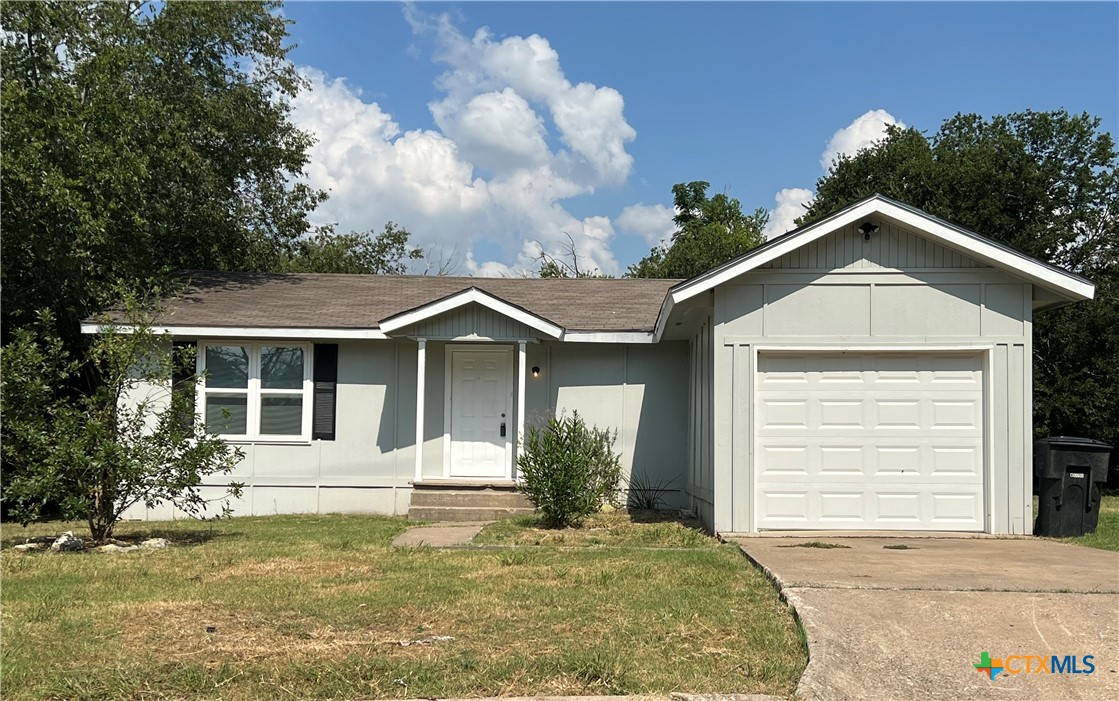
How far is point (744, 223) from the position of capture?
40156 mm

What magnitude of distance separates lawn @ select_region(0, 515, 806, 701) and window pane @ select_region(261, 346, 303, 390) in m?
4.85

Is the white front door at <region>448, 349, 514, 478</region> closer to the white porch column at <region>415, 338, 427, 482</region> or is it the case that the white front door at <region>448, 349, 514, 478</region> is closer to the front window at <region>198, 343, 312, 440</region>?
the white porch column at <region>415, 338, 427, 482</region>

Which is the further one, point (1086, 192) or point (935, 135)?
point (935, 135)

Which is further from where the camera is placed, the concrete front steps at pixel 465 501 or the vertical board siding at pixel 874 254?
the concrete front steps at pixel 465 501

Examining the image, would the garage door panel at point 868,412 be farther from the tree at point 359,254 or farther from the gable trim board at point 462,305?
the tree at point 359,254

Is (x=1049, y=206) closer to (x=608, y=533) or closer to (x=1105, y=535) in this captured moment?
(x=1105, y=535)

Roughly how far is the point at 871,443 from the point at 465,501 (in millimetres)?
5449

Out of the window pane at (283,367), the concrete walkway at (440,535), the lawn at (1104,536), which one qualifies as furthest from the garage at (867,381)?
the window pane at (283,367)

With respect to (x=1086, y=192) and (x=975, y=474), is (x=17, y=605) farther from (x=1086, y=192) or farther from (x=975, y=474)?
(x=1086, y=192)

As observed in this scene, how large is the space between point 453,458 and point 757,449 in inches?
199

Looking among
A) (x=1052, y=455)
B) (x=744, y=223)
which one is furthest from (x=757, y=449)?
(x=744, y=223)

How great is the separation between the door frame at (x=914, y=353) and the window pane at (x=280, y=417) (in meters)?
6.85

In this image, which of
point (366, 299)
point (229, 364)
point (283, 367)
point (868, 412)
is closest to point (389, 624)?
point (868, 412)

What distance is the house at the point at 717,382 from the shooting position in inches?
404
